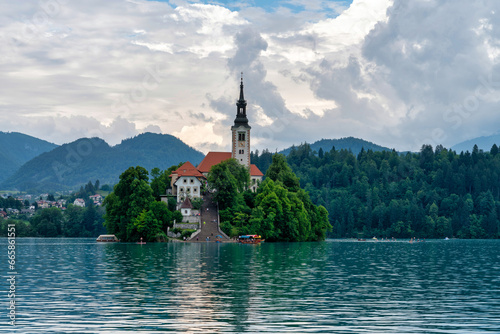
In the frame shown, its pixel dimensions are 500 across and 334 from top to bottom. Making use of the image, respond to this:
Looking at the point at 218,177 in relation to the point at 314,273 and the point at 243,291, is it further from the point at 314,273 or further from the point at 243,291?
the point at 243,291

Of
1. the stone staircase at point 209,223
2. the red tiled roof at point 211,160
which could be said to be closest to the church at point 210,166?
the red tiled roof at point 211,160

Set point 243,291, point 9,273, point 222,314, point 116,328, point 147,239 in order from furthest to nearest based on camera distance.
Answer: point 147,239
point 9,273
point 243,291
point 222,314
point 116,328

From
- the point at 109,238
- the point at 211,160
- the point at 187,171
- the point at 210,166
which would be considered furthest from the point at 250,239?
the point at 211,160

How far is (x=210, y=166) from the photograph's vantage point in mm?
167250

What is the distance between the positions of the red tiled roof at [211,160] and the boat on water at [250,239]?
38.5 meters

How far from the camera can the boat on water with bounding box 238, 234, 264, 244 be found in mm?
128425

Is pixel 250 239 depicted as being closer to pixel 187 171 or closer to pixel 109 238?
pixel 187 171

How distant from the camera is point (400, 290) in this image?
43812 millimetres

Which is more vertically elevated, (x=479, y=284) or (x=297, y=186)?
(x=297, y=186)

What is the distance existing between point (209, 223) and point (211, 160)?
33565mm

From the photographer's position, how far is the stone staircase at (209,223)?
135m

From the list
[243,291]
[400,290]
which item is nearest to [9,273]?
[243,291]

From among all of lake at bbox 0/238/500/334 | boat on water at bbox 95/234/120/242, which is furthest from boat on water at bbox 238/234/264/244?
lake at bbox 0/238/500/334

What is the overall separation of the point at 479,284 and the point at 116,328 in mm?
30722
